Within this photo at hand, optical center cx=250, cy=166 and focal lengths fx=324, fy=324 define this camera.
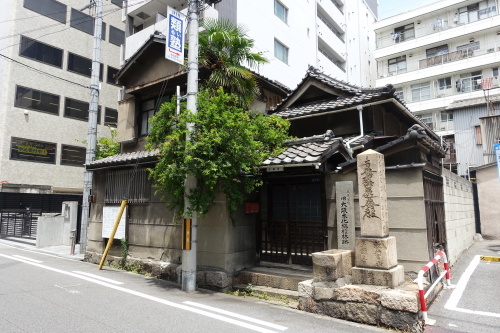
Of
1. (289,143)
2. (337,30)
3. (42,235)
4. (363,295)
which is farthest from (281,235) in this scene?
(337,30)

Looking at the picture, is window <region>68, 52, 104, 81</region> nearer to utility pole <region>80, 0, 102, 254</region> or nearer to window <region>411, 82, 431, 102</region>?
utility pole <region>80, 0, 102, 254</region>

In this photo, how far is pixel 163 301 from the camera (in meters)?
8.09

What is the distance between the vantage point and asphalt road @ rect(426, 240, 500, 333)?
6582 mm

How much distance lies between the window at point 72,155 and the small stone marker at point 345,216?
29.6 metres

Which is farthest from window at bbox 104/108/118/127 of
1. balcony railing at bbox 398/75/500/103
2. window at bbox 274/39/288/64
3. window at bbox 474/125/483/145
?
A: window at bbox 474/125/483/145

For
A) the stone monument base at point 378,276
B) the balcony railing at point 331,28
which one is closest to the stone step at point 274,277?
the stone monument base at point 378,276

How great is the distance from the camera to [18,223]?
2184cm

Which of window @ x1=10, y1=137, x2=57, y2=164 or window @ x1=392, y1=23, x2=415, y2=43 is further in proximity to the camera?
window @ x1=392, y1=23, x2=415, y2=43

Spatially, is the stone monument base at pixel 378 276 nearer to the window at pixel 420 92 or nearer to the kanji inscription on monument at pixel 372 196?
the kanji inscription on monument at pixel 372 196

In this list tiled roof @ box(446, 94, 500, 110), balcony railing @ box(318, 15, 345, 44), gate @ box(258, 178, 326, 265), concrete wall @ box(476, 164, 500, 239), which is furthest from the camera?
balcony railing @ box(318, 15, 345, 44)

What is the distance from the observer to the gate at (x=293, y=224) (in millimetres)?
9547

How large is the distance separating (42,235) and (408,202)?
61.5 ft

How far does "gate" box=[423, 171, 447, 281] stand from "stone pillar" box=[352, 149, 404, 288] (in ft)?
5.57

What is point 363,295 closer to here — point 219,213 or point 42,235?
point 219,213
